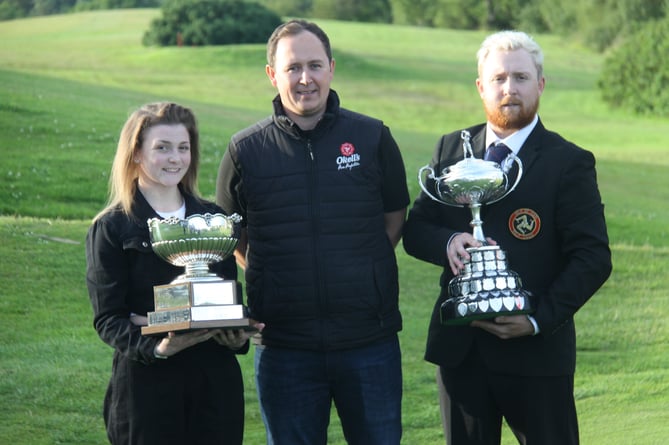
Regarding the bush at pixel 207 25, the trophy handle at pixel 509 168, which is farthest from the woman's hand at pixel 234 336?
the bush at pixel 207 25

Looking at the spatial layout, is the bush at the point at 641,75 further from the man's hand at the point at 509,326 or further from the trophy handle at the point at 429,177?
the man's hand at the point at 509,326

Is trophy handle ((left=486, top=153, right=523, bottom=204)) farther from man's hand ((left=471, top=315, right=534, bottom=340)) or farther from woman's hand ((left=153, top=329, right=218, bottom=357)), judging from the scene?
woman's hand ((left=153, top=329, right=218, bottom=357))

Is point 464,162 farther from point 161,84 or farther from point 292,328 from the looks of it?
point 161,84

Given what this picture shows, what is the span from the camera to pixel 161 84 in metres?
29.2

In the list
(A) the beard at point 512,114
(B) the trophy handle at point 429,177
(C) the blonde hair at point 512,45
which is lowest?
(B) the trophy handle at point 429,177

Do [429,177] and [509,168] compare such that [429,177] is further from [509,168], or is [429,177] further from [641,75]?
[641,75]

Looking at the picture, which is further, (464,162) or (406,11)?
(406,11)

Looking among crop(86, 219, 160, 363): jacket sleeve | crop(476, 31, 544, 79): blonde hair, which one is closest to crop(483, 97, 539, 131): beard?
crop(476, 31, 544, 79): blonde hair

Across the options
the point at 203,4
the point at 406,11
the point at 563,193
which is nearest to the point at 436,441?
the point at 563,193

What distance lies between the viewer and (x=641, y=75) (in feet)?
114

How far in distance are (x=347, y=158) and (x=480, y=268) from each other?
0.81 metres

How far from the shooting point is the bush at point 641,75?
111 ft

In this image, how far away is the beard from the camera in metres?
4.65

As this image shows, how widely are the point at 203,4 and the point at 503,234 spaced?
39.4 meters
